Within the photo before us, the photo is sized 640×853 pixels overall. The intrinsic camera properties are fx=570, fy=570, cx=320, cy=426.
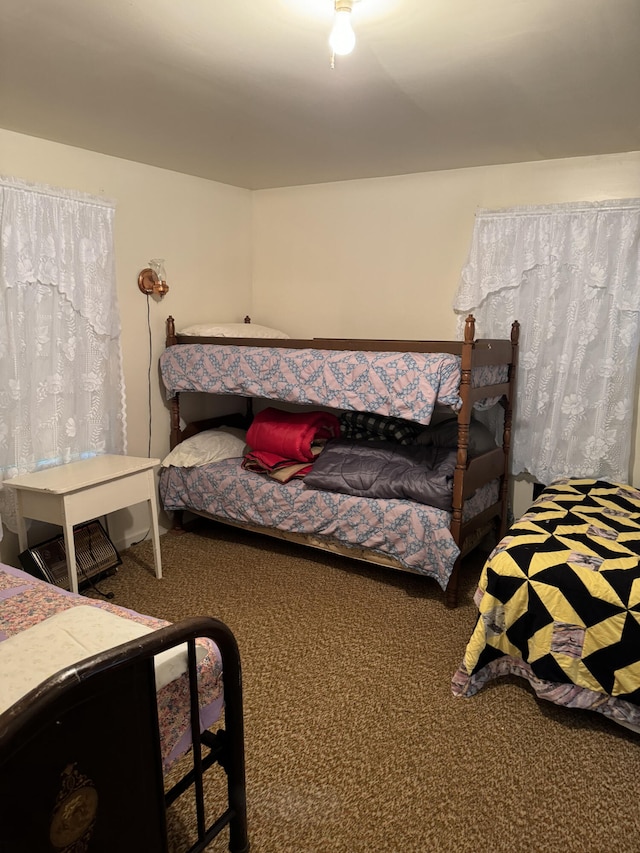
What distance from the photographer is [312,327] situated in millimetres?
3949

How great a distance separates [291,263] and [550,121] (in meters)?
1.95

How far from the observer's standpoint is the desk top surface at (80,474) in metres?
2.55

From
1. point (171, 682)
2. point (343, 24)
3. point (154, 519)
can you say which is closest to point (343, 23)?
point (343, 24)

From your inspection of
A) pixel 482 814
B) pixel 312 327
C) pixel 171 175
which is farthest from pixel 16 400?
pixel 482 814

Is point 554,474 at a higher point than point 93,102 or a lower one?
lower

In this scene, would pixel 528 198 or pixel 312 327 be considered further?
pixel 312 327

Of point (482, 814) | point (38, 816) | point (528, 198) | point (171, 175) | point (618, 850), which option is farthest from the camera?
point (171, 175)

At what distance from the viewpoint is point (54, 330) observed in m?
2.86

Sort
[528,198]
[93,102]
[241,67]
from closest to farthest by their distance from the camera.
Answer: [241,67] → [93,102] → [528,198]

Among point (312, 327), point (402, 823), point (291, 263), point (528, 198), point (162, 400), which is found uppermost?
point (528, 198)

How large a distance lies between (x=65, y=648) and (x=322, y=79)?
1976mm

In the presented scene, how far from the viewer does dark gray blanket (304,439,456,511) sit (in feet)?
9.12

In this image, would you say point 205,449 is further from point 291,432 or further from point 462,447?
point 462,447

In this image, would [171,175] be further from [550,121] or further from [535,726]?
[535,726]
